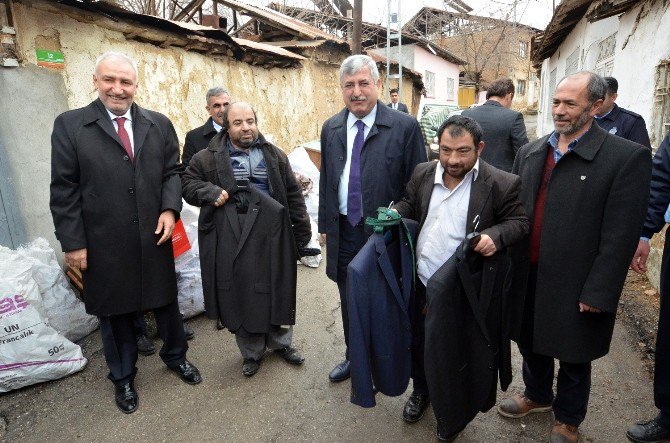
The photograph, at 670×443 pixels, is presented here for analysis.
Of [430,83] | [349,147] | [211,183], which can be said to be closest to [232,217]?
[211,183]

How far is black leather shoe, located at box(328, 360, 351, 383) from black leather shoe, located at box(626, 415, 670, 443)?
170 centimetres

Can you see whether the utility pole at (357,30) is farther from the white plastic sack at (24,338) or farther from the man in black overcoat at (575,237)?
the white plastic sack at (24,338)

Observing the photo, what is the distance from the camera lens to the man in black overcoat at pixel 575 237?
1.93 meters

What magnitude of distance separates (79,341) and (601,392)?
13.1 feet

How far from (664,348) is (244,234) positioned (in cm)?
253

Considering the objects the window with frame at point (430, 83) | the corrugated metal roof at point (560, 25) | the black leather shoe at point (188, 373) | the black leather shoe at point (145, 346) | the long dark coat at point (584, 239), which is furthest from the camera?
the window with frame at point (430, 83)

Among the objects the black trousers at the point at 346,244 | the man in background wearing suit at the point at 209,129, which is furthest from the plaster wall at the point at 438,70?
the black trousers at the point at 346,244

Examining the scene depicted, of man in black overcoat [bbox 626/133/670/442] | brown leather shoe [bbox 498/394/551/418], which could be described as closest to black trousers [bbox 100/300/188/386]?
brown leather shoe [bbox 498/394/551/418]

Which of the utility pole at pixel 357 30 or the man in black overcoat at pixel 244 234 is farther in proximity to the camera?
the utility pole at pixel 357 30

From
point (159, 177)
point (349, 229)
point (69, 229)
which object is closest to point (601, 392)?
point (349, 229)

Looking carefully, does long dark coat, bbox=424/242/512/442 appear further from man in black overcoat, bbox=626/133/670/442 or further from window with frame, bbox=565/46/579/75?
window with frame, bbox=565/46/579/75

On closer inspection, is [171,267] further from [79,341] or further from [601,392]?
[601,392]

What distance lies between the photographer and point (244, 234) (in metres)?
2.82

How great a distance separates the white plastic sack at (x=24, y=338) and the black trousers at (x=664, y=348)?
3771 mm
